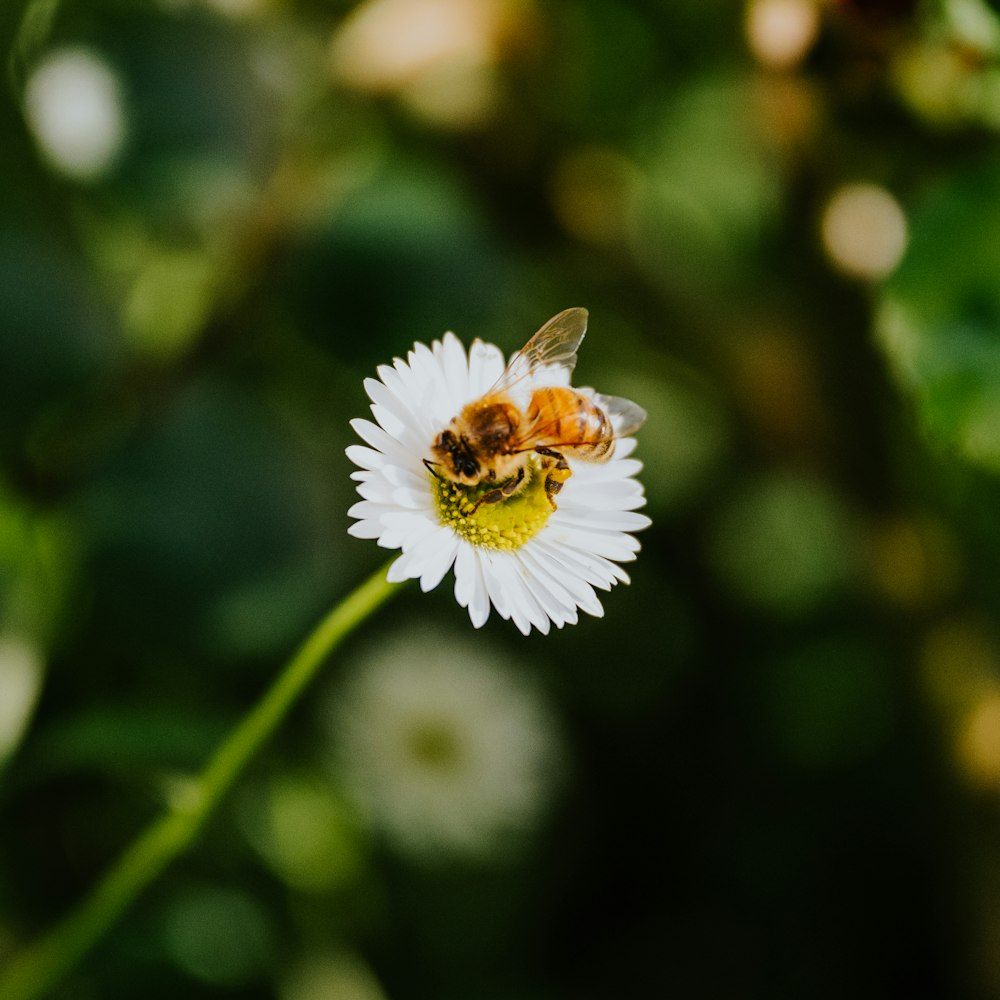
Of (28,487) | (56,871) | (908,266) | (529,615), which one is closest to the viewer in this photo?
(529,615)

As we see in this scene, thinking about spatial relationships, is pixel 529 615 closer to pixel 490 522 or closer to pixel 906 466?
pixel 490 522

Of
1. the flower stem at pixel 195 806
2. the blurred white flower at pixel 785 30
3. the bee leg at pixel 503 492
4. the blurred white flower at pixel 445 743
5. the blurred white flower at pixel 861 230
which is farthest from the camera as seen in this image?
the blurred white flower at pixel 445 743

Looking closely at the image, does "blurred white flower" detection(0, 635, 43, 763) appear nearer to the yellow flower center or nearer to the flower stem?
the flower stem

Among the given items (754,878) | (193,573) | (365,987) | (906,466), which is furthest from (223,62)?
(754,878)

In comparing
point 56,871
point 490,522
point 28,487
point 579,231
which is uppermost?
point 579,231

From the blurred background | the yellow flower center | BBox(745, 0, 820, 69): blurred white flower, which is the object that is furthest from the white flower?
BBox(745, 0, 820, 69): blurred white flower

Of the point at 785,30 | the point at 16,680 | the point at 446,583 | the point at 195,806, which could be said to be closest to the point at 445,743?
the point at 446,583

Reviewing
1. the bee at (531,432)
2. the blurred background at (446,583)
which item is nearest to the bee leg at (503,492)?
the bee at (531,432)

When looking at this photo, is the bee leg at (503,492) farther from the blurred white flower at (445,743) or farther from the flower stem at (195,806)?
the blurred white flower at (445,743)

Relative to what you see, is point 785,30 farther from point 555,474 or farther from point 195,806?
point 195,806
